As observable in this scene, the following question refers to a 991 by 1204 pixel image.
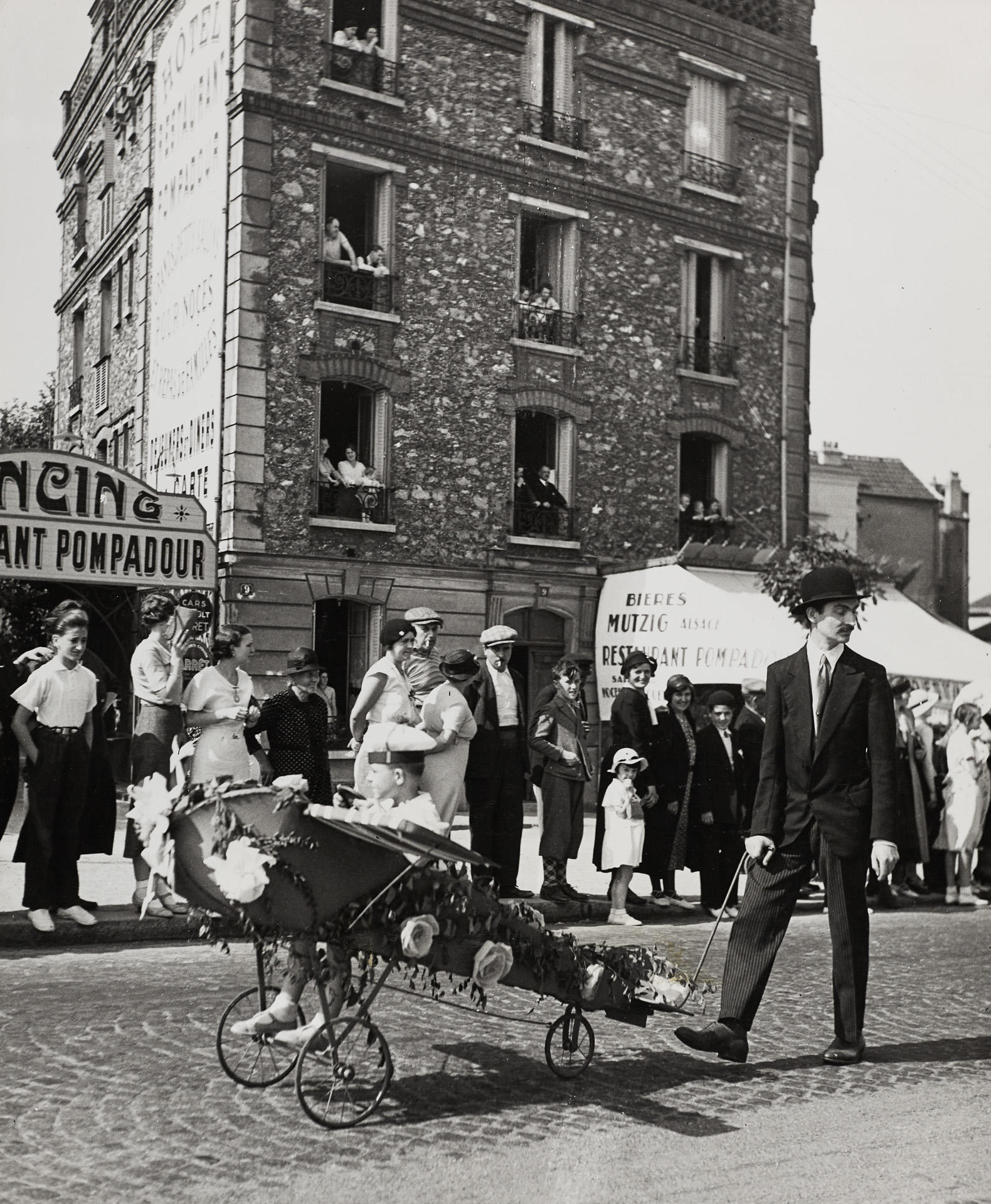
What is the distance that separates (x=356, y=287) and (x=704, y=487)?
7295mm

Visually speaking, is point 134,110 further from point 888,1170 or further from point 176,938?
point 888,1170

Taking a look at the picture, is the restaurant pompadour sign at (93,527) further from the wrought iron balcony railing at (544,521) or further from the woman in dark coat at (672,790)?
the woman in dark coat at (672,790)

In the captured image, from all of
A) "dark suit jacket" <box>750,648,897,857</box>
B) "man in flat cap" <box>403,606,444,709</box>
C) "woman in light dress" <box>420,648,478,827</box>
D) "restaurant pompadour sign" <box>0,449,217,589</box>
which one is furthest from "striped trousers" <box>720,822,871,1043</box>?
"restaurant pompadour sign" <box>0,449,217,589</box>

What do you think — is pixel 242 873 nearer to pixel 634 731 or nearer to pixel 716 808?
pixel 634 731

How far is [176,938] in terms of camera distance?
923 centimetres

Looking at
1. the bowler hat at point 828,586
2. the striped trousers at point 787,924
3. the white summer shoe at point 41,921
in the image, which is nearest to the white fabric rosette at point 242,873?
the striped trousers at point 787,924

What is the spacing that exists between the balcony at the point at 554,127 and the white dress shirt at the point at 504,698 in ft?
43.4

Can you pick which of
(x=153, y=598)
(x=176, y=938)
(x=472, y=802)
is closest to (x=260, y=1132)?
(x=176, y=938)

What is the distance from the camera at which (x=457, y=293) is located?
2084 cm

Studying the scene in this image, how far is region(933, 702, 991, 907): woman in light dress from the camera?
13.0 meters

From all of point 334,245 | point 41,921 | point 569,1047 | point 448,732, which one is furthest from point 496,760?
point 334,245

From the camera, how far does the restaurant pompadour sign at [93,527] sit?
16.4m

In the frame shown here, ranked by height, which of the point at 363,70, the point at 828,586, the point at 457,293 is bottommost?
the point at 828,586

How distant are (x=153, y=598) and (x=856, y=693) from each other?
5.13 m
